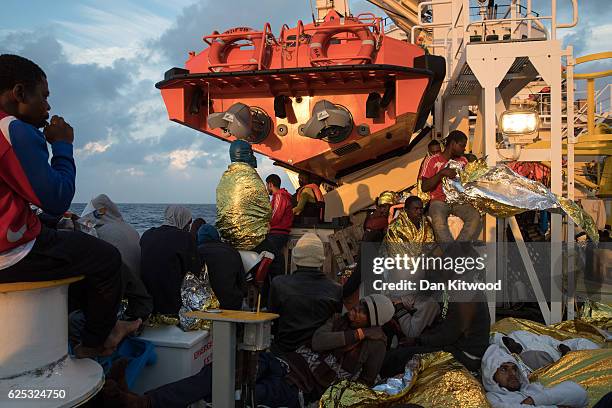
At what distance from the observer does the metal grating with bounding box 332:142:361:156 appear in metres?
7.02

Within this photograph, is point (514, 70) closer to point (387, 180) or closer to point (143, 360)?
point (387, 180)

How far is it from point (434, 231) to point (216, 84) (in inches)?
143

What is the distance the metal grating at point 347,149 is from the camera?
23.0ft

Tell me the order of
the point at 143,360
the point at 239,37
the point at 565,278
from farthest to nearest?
the point at 239,37 < the point at 565,278 < the point at 143,360

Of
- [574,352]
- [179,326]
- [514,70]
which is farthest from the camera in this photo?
[514,70]

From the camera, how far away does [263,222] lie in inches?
169

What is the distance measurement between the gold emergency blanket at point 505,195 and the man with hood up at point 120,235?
2705mm

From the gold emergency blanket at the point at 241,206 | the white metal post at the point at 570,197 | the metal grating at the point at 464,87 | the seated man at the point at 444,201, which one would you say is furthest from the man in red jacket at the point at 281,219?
the white metal post at the point at 570,197

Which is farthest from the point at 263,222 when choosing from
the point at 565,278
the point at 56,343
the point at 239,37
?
the point at 239,37

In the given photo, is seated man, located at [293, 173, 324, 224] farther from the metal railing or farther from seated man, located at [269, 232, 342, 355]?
seated man, located at [269, 232, 342, 355]

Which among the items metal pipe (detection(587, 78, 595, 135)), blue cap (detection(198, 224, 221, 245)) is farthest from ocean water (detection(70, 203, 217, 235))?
metal pipe (detection(587, 78, 595, 135))

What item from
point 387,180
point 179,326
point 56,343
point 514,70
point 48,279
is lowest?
point 179,326

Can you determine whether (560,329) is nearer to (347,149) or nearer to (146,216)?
(347,149)

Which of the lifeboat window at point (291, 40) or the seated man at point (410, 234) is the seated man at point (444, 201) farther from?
the lifeboat window at point (291, 40)
